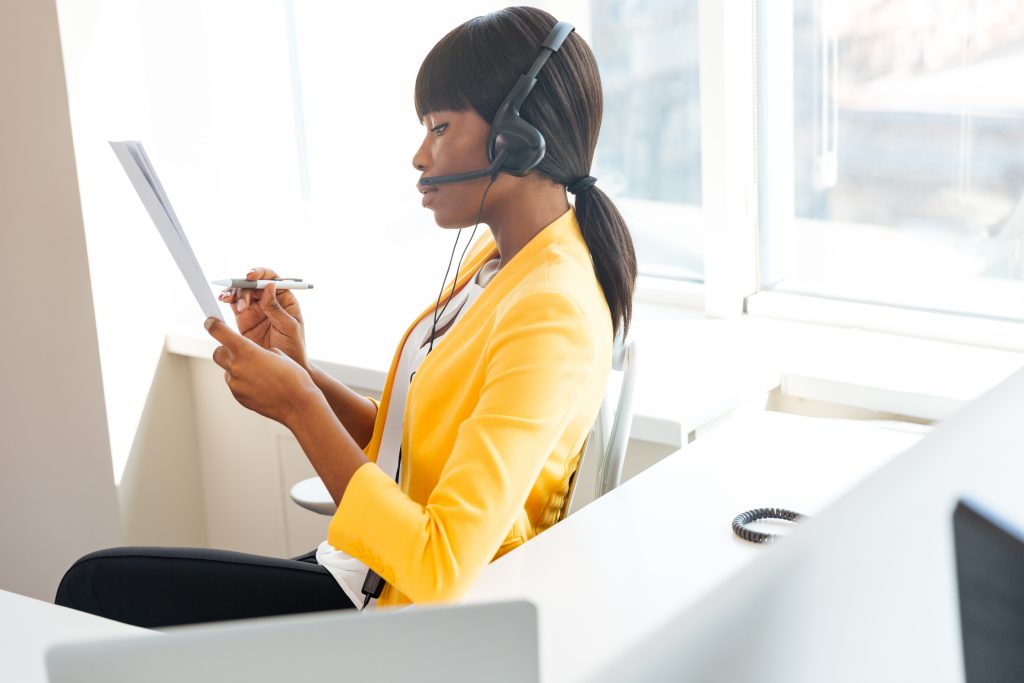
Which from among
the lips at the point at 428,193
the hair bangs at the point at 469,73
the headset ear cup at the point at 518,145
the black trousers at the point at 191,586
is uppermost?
the hair bangs at the point at 469,73

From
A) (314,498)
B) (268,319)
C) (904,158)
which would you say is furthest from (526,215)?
(904,158)

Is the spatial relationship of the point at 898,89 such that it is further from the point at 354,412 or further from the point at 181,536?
the point at 181,536

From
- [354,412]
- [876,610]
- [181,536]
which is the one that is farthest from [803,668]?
[181,536]

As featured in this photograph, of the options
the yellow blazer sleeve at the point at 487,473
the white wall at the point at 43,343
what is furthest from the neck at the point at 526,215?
the white wall at the point at 43,343

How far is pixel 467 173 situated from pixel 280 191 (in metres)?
1.44

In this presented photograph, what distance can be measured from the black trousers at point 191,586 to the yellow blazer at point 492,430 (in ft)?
0.49

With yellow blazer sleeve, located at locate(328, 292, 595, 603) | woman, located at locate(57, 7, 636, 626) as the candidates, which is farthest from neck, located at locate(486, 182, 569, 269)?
yellow blazer sleeve, located at locate(328, 292, 595, 603)

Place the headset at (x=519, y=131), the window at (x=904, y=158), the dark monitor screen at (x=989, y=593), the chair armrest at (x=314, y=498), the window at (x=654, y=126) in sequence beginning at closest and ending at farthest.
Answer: the dark monitor screen at (x=989, y=593) → the headset at (x=519, y=131) → the chair armrest at (x=314, y=498) → the window at (x=904, y=158) → the window at (x=654, y=126)

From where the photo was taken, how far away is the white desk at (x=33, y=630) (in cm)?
97

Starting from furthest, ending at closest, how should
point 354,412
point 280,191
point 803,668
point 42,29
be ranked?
point 280,191 < point 42,29 < point 354,412 < point 803,668

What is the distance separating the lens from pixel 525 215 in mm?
1247

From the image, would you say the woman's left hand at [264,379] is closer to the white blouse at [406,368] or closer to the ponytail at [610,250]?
the white blouse at [406,368]

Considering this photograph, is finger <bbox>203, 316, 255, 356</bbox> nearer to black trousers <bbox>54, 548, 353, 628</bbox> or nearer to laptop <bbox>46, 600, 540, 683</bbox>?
black trousers <bbox>54, 548, 353, 628</bbox>

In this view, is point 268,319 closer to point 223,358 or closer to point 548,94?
point 223,358
